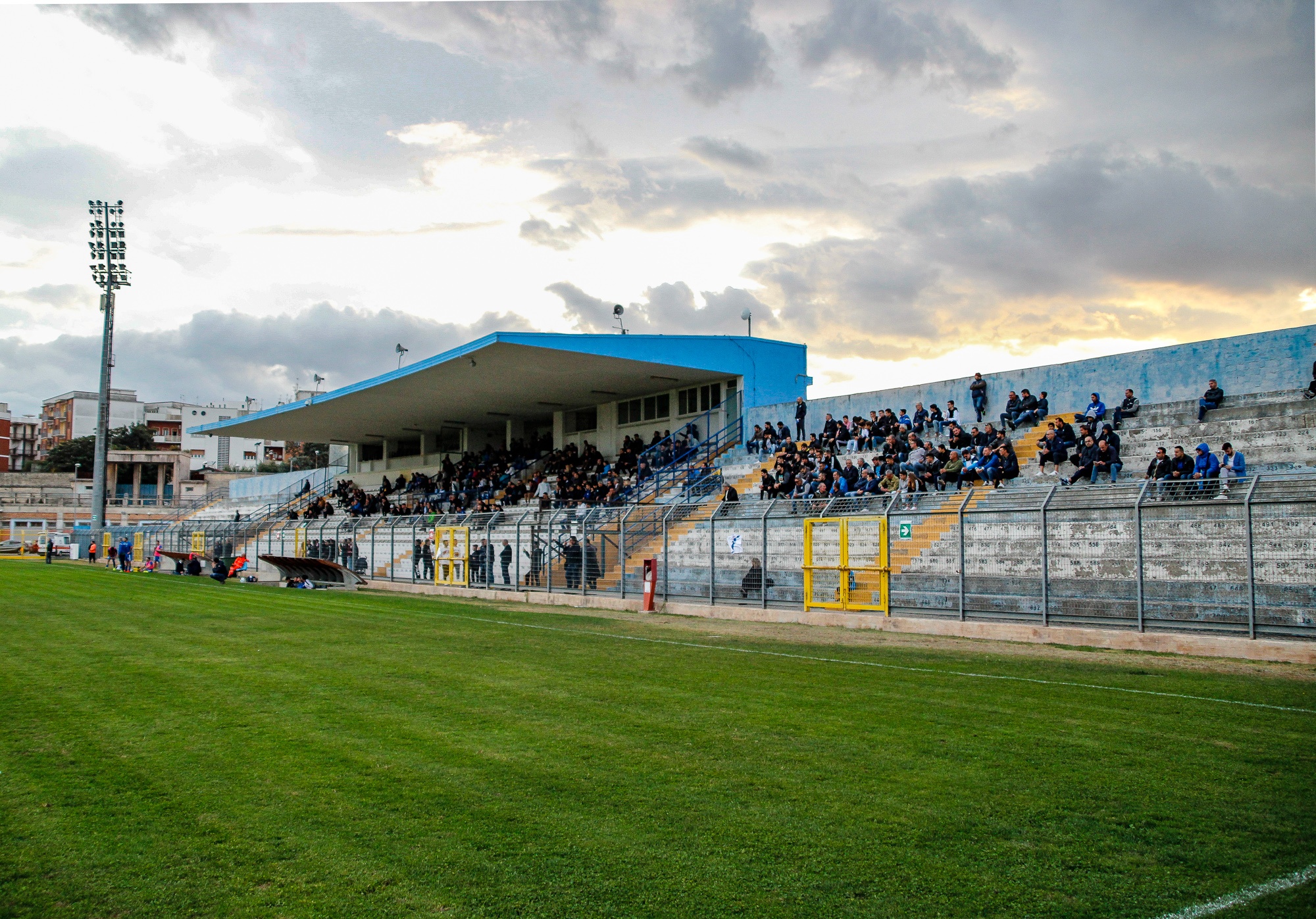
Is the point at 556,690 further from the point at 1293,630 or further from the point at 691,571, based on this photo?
the point at 691,571

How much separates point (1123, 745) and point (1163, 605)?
756 cm

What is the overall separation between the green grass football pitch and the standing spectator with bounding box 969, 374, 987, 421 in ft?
48.4

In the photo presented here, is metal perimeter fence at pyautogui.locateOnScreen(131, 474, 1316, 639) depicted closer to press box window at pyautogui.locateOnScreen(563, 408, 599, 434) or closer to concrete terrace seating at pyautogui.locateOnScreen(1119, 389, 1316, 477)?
concrete terrace seating at pyautogui.locateOnScreen(1119, 389, 1316, 477)

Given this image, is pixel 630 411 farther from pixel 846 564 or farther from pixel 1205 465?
pixel 1205 465

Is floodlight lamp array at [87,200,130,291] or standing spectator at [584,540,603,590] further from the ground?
floodlight lamp array at [87,200,130,291]

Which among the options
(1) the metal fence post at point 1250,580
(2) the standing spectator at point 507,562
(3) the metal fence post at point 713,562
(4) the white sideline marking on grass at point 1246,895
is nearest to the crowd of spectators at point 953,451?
(1) the metal fence post at point 1250,580

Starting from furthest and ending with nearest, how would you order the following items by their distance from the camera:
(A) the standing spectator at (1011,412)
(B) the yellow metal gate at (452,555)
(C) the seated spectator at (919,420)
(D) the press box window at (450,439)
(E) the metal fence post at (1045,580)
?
(D) the press box window at (450,439)
(B) the yellow metal gate at (452,555)
(C) the seated spectator at (919,420)
(A) the standing spectator at (1011,412)
(E) the metal fence post at (1045,580)

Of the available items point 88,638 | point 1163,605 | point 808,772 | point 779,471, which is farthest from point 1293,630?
point 88,638

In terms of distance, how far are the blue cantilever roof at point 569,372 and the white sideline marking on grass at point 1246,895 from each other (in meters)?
26.1

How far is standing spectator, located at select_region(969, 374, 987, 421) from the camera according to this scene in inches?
1003

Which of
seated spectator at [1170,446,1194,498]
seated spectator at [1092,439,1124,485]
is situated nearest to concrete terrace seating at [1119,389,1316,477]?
seated spectator at [1092,439,1124,485]

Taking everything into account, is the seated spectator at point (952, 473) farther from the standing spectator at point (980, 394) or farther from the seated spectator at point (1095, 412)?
the standing spectator at point (980, 394)

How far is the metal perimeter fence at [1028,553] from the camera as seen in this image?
12.8m

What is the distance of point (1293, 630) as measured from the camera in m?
12.3
